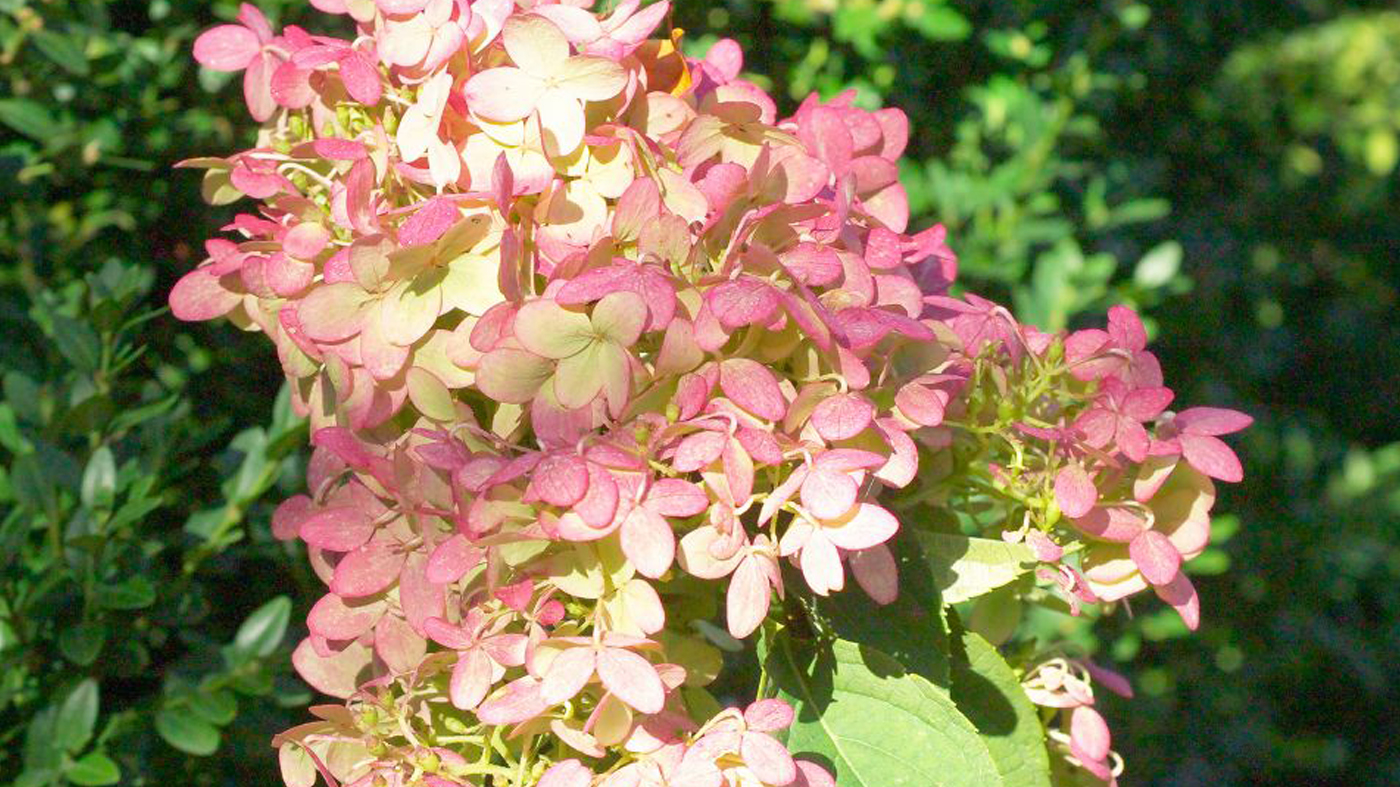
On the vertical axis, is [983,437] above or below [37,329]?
above

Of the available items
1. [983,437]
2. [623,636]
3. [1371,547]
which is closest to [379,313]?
[623,636]

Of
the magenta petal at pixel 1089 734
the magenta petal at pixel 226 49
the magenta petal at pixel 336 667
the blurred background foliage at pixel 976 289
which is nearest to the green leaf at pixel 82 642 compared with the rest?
the blurred background foliage at pixel 976 289

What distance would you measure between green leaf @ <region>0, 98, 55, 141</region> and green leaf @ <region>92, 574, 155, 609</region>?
43 cm

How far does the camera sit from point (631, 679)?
636 millimetres

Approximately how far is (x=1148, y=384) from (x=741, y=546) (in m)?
0.26

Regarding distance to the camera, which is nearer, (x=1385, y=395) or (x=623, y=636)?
(x=623, y=636)

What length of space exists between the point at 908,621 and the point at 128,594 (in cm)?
56

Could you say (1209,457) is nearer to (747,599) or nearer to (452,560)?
(747,599)

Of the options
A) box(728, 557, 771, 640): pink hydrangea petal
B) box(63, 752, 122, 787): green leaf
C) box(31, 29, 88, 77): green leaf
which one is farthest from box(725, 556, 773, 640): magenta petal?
box(31, 29, 88, 77): green leaf

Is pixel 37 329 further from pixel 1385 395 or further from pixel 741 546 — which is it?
pixel 1385 395

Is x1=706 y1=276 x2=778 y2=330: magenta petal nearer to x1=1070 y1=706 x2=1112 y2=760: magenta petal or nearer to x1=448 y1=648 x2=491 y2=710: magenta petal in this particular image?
x1=448 y1=648 x2=491 y2=710: magenta petal

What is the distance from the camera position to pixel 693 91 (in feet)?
2.69

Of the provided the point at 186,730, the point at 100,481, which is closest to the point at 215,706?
the point at 186,730

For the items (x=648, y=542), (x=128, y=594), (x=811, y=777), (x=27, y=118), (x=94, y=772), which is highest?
(x=648, y=542)
